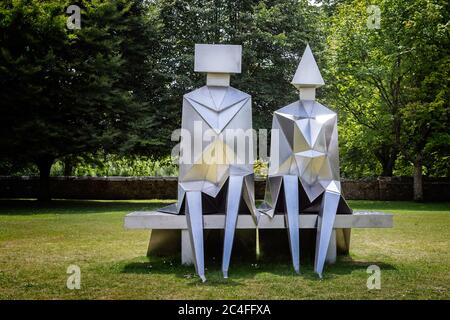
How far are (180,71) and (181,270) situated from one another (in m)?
18.6

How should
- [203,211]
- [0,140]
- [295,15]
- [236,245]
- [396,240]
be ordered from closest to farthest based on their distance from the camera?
1. [203,211]
2. [236,245]
3. [396,240]
4. [0,140]
5. [295,15]

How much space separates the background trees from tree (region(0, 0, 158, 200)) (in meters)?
0.05

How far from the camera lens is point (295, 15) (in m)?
28.2

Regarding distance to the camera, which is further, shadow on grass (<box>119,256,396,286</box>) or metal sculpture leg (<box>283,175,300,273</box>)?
metal sculpture leg (<box>283,175,300,273</box>)

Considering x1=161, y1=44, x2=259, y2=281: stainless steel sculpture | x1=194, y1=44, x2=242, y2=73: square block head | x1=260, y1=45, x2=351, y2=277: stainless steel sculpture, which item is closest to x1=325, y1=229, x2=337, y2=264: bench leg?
x1=260, y1=45, x2=351, y2=277: stainless steel sculpture

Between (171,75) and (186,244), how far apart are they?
1723 cm

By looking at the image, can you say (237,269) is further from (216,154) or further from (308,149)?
(308,149)

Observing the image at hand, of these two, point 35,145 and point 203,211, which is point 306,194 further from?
point 35,145

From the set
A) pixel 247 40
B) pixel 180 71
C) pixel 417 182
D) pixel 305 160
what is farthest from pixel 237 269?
pixel 247 40

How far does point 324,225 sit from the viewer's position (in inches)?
366

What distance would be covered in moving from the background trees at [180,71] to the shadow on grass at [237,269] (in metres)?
13.0

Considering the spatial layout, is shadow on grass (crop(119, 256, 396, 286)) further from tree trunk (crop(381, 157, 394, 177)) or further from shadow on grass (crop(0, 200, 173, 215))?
tree trunk (crop(381, 157, 394, 177))

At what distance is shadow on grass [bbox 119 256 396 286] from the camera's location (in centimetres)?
866

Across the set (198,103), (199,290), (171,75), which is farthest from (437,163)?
(199,290)
